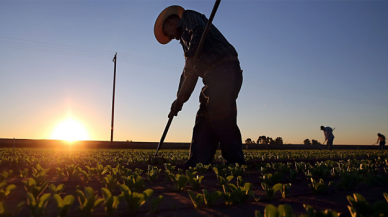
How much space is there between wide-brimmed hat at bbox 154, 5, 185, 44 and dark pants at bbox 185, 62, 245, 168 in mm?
1332

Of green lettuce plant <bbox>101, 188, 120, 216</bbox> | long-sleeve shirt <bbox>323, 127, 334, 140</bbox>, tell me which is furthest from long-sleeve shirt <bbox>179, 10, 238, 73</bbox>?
long-sleeve shirt <bbox>323, 127, 334, 140</bbox>

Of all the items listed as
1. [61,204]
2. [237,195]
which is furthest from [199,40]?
[61,204]

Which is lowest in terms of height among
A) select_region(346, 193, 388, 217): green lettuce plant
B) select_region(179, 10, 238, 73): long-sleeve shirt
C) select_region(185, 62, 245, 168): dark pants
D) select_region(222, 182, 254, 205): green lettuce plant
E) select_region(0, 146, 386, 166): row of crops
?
select_region(0, 146, 386, 166): row of crops

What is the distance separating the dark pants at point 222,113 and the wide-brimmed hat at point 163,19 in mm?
1332

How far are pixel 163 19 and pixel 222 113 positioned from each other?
2.05 metres

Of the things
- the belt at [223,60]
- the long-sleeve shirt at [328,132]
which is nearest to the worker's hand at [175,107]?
the belt at [223,60]

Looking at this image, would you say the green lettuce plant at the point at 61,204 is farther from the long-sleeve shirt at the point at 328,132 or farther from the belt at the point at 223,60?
the long-sleeve shirt at the point at 328,132

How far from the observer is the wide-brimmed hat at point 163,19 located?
4.59 m

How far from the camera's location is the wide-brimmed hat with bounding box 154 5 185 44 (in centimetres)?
459

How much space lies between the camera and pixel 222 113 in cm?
391

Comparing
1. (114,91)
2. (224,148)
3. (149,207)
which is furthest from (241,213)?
(114,91)

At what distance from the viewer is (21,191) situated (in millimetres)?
2285

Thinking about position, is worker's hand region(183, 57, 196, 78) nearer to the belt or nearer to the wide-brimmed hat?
the belt

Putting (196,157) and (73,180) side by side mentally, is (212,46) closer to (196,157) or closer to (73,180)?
(196,157)
